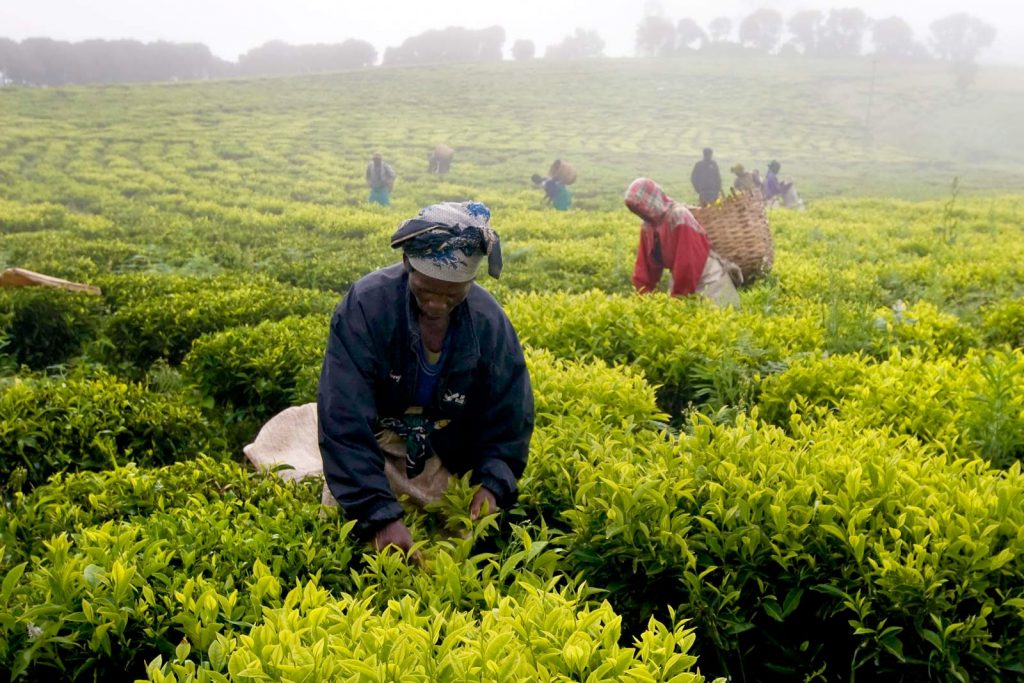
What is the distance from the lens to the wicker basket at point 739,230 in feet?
25.5

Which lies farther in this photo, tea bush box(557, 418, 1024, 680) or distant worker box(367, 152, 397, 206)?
distant worker box(367, 152, 397, 206)

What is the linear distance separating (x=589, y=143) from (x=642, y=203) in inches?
1304

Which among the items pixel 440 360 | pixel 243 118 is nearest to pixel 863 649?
pixel 440 360

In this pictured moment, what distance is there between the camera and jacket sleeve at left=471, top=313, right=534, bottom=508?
3.02 meters

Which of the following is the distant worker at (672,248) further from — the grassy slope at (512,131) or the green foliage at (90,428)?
the grassy slope at (512,131)

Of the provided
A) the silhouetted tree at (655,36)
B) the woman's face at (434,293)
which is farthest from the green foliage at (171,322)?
the silhouetted tree at (655,36)

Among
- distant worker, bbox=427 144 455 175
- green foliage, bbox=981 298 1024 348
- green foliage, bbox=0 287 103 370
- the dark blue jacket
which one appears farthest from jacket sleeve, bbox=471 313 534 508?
distant worker, bbox=427 144 455 175

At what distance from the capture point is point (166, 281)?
774cm

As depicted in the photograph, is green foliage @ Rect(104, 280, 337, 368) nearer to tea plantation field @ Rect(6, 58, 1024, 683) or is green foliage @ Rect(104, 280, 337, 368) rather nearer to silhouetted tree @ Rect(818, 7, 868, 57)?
tea plantation field @ Rect(6, 58, 1024, 683)

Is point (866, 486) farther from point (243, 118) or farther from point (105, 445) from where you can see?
point (243, 118)

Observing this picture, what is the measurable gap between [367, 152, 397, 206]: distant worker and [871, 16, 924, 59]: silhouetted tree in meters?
96.2

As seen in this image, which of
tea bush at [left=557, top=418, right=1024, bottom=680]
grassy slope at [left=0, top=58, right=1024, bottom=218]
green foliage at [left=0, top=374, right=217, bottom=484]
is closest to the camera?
tea bush at [left=557, top=418, right=1024, bottom=680]

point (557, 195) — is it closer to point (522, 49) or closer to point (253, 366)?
point (253, 366)

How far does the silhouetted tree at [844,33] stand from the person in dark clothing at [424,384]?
111m
